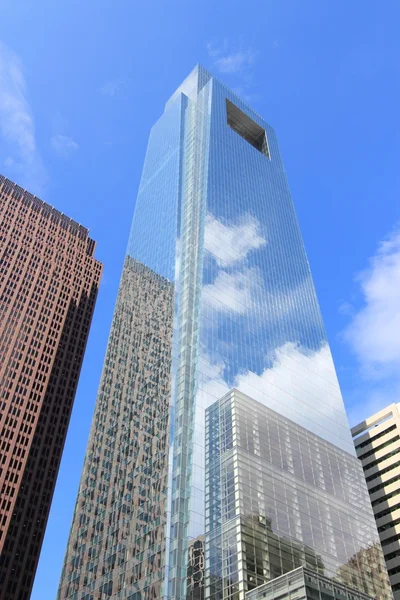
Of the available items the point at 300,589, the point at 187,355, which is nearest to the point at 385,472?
the point at 187,355

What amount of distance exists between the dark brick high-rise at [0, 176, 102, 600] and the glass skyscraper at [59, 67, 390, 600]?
3641 centimetres

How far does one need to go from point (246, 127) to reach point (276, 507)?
123m

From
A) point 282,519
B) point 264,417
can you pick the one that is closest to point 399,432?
point 264,417

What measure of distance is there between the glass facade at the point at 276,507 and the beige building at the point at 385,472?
14770 mm

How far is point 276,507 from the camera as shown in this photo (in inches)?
2913

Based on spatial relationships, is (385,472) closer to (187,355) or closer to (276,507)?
→ (276,507)

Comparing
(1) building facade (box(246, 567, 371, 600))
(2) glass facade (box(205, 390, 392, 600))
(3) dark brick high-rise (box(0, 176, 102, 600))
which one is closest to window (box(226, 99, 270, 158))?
(3) dark brick high-rise (box(0, 176, 102, 600))

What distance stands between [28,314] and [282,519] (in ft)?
304

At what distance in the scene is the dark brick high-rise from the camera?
390 feet

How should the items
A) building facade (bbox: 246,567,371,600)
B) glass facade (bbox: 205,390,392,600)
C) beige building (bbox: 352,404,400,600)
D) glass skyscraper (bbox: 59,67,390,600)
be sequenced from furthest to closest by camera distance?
beige building (bbox: 352,404,400,600), glass skyscraper (bbox: 59,67,390,600), glass facade (bbox: 205,390,392,600), building facade (bbox: 246,567,371,600)

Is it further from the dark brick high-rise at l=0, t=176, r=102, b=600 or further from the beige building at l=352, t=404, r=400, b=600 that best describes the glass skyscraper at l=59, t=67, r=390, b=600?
the dark brick high-rise at l=0, t=176, r=102, b=600

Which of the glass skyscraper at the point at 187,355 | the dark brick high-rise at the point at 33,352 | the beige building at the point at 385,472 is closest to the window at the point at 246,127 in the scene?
the glass skyscraper at the point at 187,355

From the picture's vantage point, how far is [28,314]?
145500mm

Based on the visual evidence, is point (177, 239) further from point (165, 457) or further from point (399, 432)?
point (399, 432)
